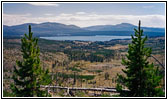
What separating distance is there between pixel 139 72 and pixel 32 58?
8236 mm

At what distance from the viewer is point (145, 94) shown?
1711cm

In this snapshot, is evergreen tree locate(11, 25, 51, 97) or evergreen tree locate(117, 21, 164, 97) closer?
evergreen tree locate(117, 21, 164, 97)

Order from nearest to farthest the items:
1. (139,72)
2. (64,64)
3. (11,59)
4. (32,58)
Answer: (139,72)
(32,58)
(11,59)
(64,64)

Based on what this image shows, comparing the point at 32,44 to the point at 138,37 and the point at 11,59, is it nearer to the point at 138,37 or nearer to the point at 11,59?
the point at 138,37

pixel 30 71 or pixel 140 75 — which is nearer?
pixel 140 75

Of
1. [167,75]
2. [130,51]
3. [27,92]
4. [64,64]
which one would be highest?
[130,51]

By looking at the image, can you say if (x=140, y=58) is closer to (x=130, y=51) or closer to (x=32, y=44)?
(x=130, y=51)

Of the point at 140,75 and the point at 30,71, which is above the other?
the point at 30,71

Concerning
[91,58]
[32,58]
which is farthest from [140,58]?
[91,58]

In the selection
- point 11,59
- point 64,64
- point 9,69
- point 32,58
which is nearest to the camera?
point 32,58

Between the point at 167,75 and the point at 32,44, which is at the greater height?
the point at 32,44

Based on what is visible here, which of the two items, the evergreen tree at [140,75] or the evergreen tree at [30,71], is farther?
the evergreen tree at [30,71]

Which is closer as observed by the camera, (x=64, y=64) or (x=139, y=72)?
(x=139, y=72)

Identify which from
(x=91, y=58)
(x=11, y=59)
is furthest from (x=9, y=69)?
(x=91, y=58)
